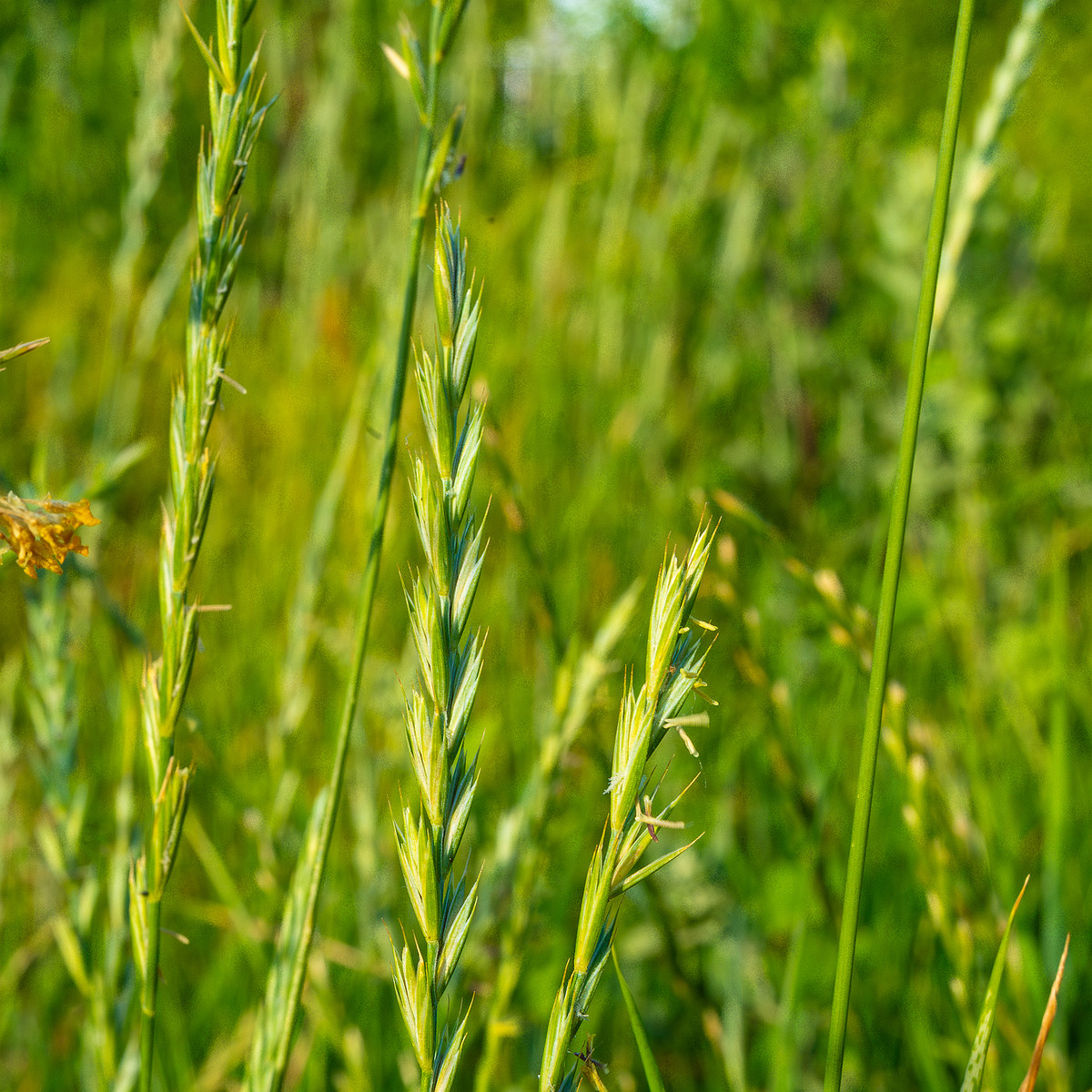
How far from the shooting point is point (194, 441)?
358 millimetres


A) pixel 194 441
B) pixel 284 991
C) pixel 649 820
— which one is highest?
pixel 194 441

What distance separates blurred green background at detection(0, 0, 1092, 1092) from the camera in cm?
73

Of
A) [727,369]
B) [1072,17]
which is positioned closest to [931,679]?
[727,369]

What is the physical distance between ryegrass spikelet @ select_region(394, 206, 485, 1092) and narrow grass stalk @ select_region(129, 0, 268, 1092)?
0.30 ft

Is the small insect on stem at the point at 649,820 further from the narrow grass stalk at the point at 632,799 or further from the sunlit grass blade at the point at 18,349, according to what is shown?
the sunlit grass blade at the point at 18,349

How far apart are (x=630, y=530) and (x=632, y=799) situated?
4.42 ft

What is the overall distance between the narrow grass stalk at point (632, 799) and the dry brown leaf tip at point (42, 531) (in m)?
0.20

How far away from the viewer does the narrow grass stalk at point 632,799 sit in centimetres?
31

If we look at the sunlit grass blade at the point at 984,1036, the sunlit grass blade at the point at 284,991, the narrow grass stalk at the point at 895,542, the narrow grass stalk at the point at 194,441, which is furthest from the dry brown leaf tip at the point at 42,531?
the sunlit grass blade at the point at 984,1036

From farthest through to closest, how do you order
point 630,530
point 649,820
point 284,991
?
point 630,530, point 284,991, point 649,820

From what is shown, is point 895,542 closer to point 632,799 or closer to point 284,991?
point 632,799

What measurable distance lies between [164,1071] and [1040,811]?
1000mm

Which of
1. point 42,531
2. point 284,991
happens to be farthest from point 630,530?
point 42,531

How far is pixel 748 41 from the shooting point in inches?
71.6
